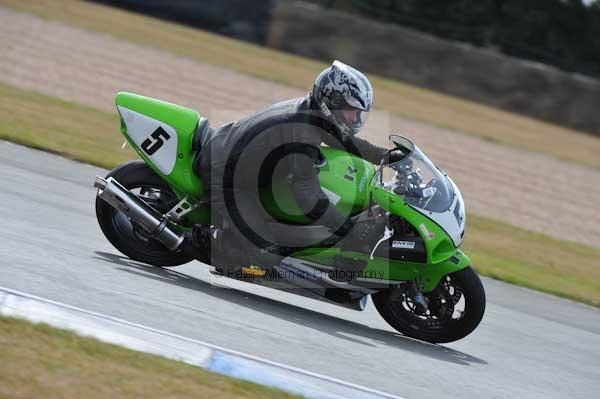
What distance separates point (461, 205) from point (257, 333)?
1.74 metres

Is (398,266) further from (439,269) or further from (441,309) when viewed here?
(441,309)

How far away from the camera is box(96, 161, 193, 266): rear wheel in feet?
21.4

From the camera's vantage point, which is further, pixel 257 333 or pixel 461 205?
pixel 461 205

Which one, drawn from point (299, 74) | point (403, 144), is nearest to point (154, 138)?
point (403, 144)

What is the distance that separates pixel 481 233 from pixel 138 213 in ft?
18.0

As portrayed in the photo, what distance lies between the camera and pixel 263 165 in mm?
6160

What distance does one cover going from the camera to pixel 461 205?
248 inches

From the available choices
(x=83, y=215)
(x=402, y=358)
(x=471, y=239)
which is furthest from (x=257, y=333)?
(x=471, y=239)

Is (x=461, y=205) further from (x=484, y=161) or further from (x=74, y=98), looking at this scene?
(x=484, y=161)

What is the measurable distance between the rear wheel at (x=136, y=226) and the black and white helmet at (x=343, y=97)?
4.08 feet

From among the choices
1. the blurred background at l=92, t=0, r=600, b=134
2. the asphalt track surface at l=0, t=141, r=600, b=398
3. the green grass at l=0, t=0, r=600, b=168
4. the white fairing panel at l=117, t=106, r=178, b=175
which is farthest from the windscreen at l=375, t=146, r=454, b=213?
the blurred background at l=92, t=0, r=600, b=134

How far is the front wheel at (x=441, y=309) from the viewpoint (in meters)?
6.05

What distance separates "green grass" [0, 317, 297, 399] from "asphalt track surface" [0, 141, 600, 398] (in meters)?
0.54

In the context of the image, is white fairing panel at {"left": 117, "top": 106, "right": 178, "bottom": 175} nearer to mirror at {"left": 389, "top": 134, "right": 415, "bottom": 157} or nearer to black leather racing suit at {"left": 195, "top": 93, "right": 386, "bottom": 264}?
black leather racing suit at {"left": 195, "top": 93, "right": 386, "bottom": 264}
